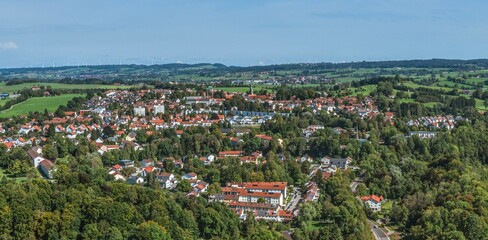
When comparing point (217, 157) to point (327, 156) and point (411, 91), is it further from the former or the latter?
point (411, 91)

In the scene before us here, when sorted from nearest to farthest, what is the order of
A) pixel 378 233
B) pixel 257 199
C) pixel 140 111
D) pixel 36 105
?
pixel 378 233 → pixel 257 199 → pixel 140 111 → pixel 36 105

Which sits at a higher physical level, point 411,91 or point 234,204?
point 411,91

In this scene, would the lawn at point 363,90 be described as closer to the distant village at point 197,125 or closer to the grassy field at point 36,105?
the distant village at point 197,125

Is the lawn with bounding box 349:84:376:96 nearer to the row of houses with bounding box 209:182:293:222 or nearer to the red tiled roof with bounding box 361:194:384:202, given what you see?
the red tiled roof with bounding box 361:194:384:202

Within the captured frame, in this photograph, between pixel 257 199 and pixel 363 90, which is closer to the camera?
pixel 257 199

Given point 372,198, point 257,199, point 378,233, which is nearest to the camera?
point 378,233

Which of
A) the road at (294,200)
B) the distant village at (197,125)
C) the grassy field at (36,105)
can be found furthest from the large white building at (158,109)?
the road at (294,200)

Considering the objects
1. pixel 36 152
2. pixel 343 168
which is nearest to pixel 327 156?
pixel 343 168

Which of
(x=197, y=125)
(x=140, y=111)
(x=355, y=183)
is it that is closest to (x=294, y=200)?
(x=355, y=183)

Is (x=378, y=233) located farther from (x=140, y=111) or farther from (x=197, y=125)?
(x=140, y=111)
